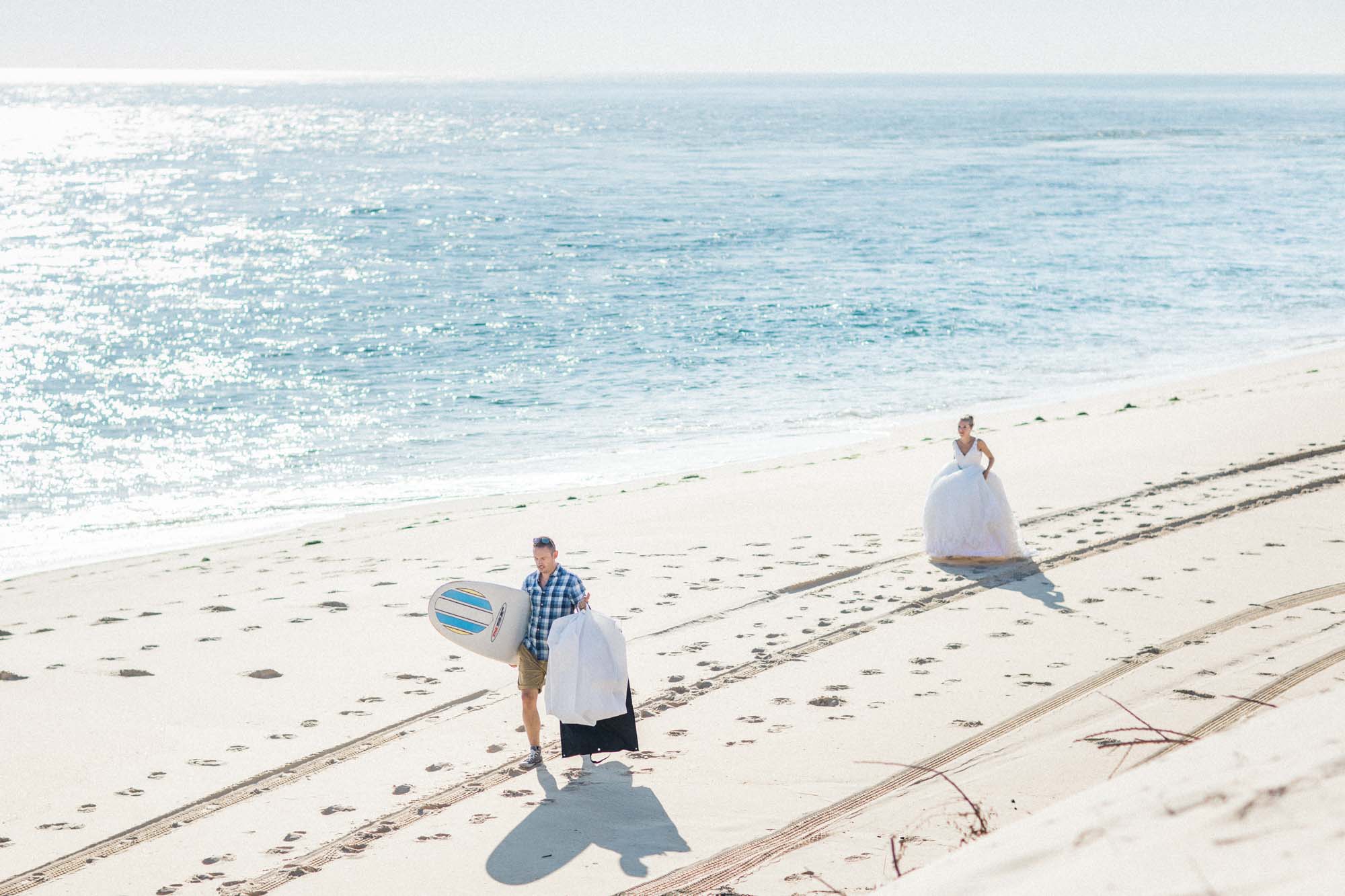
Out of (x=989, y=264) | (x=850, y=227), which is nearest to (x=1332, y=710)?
(x=989, y=264)

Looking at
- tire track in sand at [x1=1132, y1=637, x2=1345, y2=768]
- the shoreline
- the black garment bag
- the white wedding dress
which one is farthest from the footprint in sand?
the shoreline

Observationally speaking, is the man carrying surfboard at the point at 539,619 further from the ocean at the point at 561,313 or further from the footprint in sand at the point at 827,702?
the ocean at the point at 561,313

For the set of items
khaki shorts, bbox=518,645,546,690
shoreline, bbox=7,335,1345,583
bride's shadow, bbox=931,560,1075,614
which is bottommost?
shoreline, bbox=7,335,1345,583

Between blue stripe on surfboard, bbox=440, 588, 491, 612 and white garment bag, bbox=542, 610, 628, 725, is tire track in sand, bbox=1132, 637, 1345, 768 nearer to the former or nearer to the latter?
white garment bag, bbox=542, 610, 628, 725

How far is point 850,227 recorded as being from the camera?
47156 millimetres

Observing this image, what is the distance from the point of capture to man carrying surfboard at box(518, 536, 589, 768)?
7062mm

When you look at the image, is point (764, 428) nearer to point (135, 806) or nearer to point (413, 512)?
point (413, 512)

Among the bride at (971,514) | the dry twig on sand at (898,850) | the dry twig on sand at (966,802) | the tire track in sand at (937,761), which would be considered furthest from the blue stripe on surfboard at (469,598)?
the bride at (971,514)

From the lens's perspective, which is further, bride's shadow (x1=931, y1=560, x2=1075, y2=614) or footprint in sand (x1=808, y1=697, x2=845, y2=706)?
bride's shadow (x1=931, y1=560, x2=1075, y2=614)

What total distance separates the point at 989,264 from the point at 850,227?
Answer: 9096 millimetres

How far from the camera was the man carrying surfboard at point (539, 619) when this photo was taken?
7.06 m

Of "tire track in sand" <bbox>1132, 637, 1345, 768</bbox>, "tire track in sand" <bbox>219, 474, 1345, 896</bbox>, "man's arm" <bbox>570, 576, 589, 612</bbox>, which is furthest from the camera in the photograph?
"man's arm" <bbox>570, 576, 589, 612</bbox>

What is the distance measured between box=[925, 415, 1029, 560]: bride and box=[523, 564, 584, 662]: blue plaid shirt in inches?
186

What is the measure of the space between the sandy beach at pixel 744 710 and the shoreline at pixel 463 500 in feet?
2.98
